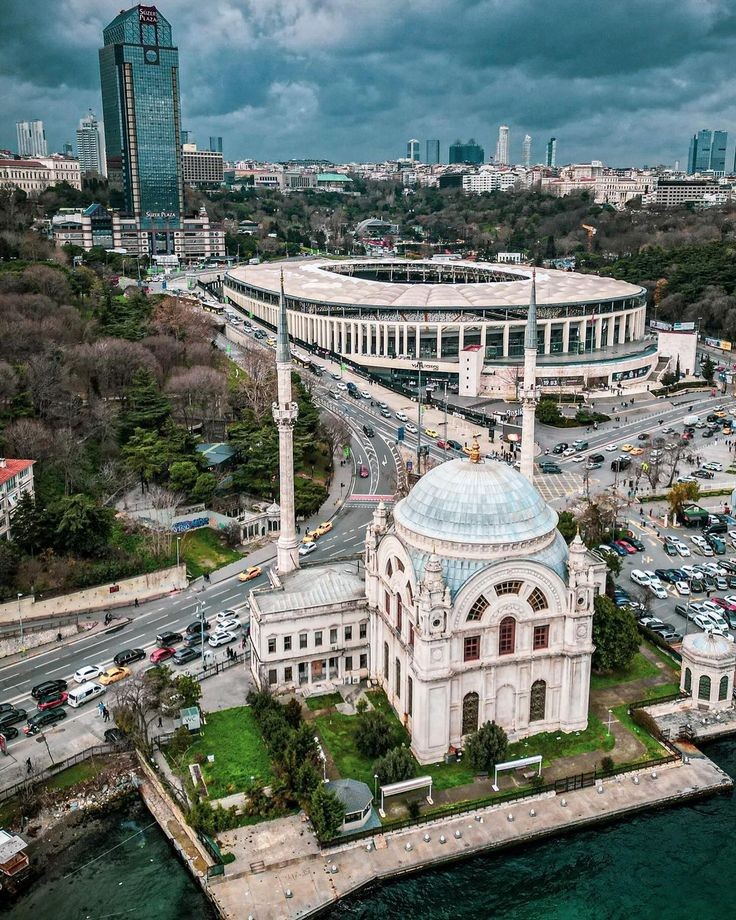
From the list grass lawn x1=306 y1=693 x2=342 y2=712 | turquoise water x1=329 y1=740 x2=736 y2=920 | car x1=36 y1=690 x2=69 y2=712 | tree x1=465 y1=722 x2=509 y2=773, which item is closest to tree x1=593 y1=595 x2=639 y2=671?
tree x1=465 y1=722 x2=509 y2=773

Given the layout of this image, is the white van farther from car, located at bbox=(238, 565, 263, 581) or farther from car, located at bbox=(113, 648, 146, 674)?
car, located at bbox=(238, 565, 263, 581)

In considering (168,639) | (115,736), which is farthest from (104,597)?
(115,736)

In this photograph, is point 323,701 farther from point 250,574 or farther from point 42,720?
point 250,574

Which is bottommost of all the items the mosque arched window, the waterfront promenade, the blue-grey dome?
the waterfront promenade

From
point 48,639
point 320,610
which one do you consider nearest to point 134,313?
point 48,639

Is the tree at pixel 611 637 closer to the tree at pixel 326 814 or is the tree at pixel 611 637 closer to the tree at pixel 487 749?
the tree at pixel 487 749

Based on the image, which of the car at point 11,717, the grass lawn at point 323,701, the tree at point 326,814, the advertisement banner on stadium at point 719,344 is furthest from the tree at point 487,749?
the advertisement banner on stadium at point 719,344
